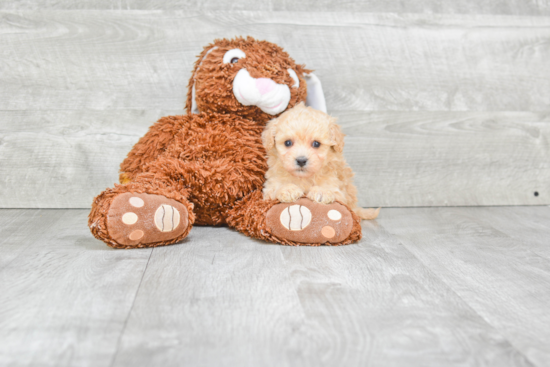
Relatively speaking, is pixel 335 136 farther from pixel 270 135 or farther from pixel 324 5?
pixel 324 5

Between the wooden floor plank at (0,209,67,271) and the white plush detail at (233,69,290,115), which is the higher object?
the white plush detail at (233,69,290,115)

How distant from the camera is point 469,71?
4.82 ft

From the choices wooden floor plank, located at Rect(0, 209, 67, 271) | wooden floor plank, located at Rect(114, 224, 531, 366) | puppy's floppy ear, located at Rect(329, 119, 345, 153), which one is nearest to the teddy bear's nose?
puppy's floppy ear, located at Rect(329, 119, 345, 153)

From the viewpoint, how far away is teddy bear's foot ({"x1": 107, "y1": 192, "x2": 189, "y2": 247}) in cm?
88

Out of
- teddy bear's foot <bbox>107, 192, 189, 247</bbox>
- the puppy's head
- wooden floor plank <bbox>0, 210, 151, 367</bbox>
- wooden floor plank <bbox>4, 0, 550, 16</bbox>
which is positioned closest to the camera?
wooden floor plank <bbox>0, 210, 151, 367</bbox>

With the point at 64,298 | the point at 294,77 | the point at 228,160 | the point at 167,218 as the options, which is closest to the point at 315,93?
the point at 294,77

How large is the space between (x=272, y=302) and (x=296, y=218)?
11.6 inches

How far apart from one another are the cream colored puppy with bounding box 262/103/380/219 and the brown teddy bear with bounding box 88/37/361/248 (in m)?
0.04

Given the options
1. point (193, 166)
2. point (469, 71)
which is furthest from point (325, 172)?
point (469, 71)

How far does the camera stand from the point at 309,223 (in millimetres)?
959

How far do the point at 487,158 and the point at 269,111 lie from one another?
2.60 feet

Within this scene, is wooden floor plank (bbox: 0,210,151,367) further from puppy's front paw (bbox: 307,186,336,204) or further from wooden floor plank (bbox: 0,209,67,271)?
puppy's front paw (bbox: 307,186,336,204)

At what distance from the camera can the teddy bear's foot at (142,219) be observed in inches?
34.6

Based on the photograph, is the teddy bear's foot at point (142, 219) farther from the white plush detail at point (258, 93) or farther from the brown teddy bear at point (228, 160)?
the white plush detail at point (258, 93)
